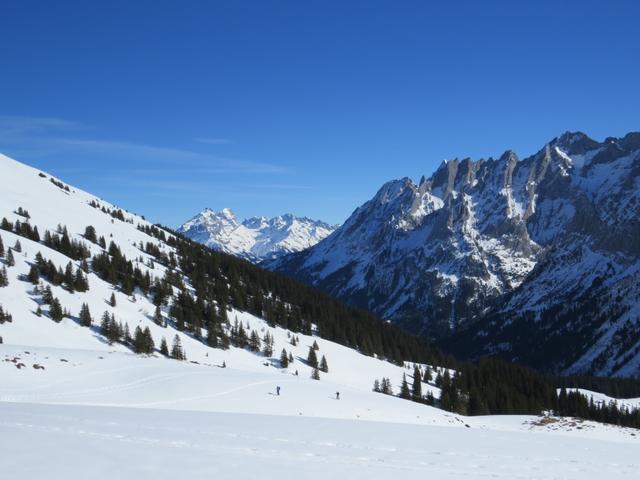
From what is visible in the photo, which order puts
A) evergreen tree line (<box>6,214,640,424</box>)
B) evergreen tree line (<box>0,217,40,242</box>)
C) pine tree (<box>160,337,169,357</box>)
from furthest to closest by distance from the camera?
1. evergreen tree line (<box>0,217,40,242</box>)
2. evergreen tree line (<box>6,214,640,424</box>)
3. pine tree (<box>160,337,169,357</box>)

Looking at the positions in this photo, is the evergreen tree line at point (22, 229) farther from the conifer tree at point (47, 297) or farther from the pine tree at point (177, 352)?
the pine tree at point (177, 352)

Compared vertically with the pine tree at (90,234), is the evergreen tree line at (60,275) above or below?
below

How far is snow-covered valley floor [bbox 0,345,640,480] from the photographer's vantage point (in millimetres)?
18422

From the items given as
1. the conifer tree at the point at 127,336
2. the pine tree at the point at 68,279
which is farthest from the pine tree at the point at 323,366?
the pine tree at the point at 68,279

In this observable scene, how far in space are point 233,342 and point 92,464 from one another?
236 feet

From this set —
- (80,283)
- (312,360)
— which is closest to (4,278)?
(80,283)

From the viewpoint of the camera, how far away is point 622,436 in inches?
2392

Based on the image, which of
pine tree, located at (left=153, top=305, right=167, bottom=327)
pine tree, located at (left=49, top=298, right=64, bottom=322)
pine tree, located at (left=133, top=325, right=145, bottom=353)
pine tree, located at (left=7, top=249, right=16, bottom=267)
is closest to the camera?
pine tree, located at (left=49, top=298, right=64, bottom=322)

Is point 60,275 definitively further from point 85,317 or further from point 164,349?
point 164,349

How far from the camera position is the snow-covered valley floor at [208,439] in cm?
1842

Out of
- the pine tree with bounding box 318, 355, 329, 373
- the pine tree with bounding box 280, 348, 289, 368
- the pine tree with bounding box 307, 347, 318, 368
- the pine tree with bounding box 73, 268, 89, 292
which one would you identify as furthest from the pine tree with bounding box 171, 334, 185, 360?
the pine tree with bounding box 318, 355, 329, 373

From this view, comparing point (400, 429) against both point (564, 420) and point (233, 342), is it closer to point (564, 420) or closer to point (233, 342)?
point (564, 420)

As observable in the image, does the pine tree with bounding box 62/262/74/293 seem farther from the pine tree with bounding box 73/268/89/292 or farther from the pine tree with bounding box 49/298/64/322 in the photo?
the pine tree with bounding box 49/298/64/322

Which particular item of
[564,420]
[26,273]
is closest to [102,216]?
[26,273]
